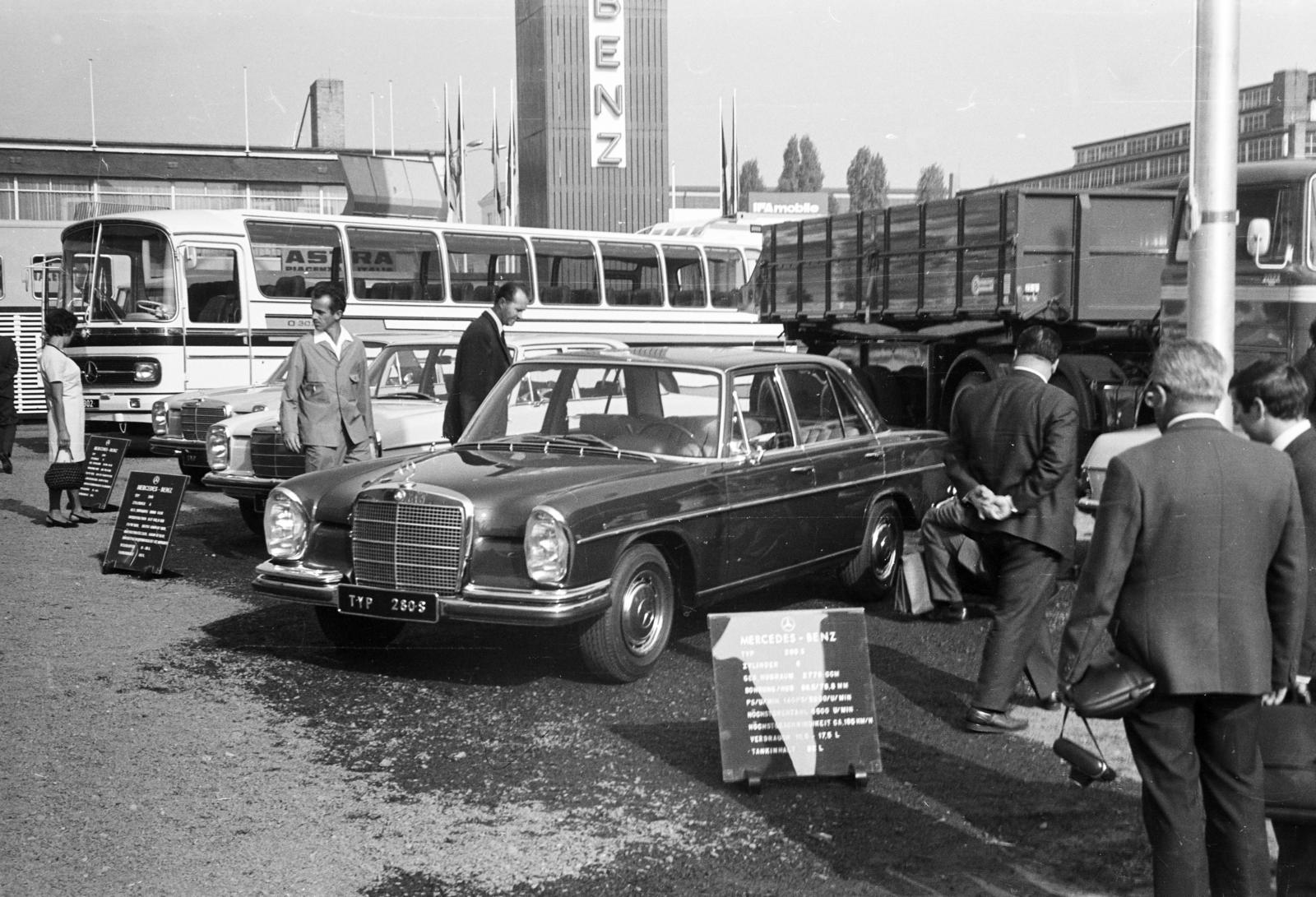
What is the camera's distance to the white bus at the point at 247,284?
18.5 meters

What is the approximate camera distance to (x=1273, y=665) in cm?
346

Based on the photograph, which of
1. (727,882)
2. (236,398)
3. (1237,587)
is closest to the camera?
(1237,587)

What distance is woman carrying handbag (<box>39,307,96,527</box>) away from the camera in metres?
11.4

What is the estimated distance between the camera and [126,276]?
62.1 feet

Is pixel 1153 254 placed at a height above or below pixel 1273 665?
above

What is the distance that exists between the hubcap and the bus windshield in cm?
1375

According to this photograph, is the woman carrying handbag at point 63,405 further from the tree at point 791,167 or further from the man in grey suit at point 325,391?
the tree at point 791,167

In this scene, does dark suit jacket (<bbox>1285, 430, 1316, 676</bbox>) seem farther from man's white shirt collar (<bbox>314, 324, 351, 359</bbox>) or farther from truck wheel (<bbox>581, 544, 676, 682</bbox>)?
man's white shirt collar (<bbox>314, 324, 351, 359</bbox>)

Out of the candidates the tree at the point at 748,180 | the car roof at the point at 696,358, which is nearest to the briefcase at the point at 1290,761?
the car roof at the point at 696,358

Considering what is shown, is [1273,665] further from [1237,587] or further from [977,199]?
[977,199]

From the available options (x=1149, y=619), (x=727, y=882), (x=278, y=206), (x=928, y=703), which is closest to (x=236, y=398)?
(x=928, y=703)

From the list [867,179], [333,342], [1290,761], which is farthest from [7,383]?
[867,179]

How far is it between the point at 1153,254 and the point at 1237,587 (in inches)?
462

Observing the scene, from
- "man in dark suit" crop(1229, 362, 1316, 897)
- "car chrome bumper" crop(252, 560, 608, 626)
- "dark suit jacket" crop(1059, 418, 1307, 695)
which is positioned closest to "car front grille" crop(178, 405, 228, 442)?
"car chrome bumper" crop(252, 560, 608, 626)
